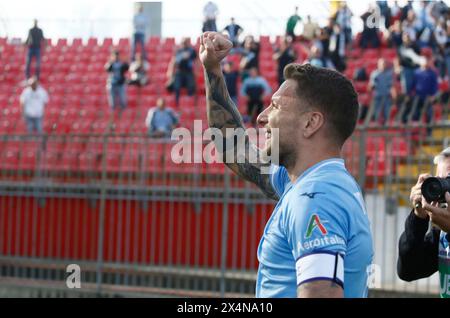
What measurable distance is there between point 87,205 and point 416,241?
255 inches

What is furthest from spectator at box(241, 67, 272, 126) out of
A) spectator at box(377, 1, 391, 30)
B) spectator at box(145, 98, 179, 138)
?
spectator at box(377, 1, 391, 30)

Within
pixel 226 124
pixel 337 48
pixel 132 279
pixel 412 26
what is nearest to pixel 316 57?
pixel 337 48

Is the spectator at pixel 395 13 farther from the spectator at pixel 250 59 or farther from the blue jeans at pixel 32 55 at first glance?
the blue jeans at pixel 32 55

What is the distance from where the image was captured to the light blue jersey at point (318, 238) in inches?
119

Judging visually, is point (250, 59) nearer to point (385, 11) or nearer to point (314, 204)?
point (385, 11)

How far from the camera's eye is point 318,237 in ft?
9.94

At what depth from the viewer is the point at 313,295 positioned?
297 centimetres

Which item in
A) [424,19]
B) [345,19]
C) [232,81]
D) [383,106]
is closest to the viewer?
[383,106]

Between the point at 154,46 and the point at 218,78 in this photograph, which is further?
the point at 154,46

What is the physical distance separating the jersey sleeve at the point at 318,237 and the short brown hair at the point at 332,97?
0.41 meters

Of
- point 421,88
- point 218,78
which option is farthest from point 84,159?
point 218,78

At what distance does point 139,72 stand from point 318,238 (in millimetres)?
15715

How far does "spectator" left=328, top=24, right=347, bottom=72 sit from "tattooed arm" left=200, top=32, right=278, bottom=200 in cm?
1163
